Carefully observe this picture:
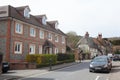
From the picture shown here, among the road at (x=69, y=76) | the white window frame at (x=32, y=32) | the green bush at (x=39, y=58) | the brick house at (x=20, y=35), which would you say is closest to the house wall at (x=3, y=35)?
the brick house at (x=20, y=35)

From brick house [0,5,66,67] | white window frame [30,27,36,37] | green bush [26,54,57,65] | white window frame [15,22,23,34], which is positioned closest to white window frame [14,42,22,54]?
brick house [0,5,66,67]

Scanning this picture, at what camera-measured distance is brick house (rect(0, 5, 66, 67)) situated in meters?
29.5

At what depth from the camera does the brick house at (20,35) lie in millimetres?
29453

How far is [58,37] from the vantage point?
4753cm

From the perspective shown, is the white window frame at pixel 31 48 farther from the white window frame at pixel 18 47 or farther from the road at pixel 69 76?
the road at pixel 69 76

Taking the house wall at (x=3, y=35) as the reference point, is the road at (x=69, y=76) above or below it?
below

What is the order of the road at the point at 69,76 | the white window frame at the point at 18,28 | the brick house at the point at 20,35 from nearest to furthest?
the road at the point at 69,76, the brick house at the point at 20,35, the white window frame at the point at 18,28

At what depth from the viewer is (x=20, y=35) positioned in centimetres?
3184

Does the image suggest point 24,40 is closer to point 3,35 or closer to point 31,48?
point 31,48

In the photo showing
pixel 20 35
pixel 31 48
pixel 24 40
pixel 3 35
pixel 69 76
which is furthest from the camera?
pixel 31 48

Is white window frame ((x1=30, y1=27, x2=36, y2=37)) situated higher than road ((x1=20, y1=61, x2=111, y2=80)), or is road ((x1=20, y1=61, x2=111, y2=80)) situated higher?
white window frame ((x1=30, y1=27, x2=36, y2=37))

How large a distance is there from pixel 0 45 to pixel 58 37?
1900 cm

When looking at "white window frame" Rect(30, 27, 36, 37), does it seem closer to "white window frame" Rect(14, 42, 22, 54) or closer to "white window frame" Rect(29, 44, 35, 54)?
"white window frame" Rect(29, 44, 35, 54)

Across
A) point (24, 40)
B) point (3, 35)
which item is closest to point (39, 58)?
point (24, 40)
